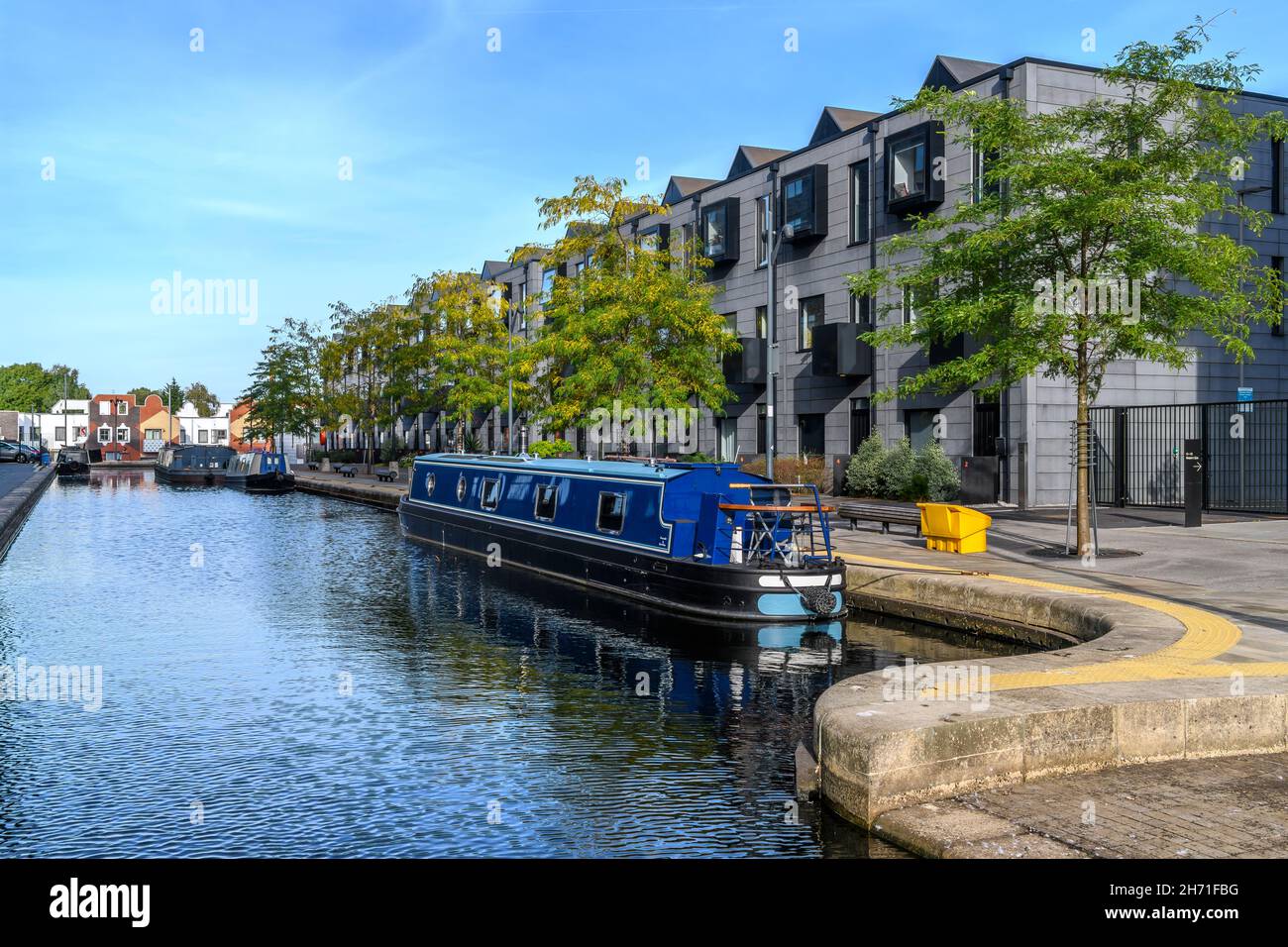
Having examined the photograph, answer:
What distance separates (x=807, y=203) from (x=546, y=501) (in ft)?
62.5

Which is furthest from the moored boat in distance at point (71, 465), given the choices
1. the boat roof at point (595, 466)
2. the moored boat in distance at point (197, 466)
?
the boat roof at point (595, 466)

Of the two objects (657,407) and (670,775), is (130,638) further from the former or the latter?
(657,407)

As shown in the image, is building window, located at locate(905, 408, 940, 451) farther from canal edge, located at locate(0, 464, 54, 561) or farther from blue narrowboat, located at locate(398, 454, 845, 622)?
canal edge, located at locate(0, 464, 54, 561)

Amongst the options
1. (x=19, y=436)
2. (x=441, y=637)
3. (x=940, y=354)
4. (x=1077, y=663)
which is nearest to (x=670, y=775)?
(x=1077, y=663)

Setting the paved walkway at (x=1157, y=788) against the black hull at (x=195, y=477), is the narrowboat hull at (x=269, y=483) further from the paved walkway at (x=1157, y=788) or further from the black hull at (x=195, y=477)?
the paved walkway at (x=1157, y=788)

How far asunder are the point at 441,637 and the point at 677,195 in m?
35.9

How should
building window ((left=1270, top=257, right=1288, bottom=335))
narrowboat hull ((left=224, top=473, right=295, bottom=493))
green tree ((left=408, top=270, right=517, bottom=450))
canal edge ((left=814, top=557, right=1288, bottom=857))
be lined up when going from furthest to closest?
narrowboat hull ((left=224, top=473, right=295, bottom=493)) → green tree ((left=408, top=270, right=517, bottom=450)) → building window ((left=1270, top=257, right=1288, bottom=335)) → canal edge ((left=814, top=557, right=1288, bottom=857))

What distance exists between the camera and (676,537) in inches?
682

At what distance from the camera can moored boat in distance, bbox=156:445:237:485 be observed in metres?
62.4

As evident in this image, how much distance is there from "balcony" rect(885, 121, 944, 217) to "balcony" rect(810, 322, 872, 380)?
3783 mm

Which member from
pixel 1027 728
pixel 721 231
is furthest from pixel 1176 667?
pixel 721 231

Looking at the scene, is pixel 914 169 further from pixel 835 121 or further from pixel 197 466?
pixel 197 466

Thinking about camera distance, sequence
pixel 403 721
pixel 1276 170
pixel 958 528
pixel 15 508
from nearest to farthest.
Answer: pixel 403 721 → pixel 958 528 → pixel 15 508 → pixel 1276 170

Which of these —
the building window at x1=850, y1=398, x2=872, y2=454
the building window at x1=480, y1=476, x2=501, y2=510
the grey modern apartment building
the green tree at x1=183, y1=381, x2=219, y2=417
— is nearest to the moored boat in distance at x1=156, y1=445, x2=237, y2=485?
the grey modern apartment building
